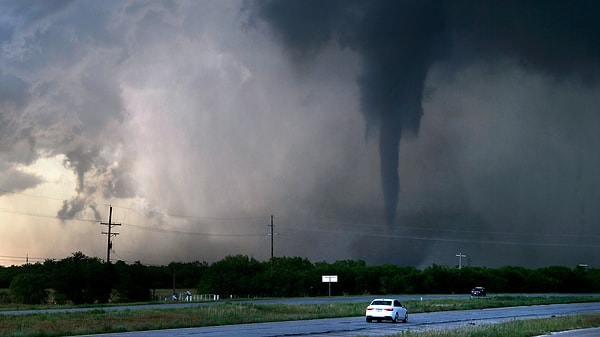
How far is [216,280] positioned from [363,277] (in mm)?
32848

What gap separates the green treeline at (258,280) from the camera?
369 feet

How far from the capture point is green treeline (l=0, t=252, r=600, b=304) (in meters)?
113

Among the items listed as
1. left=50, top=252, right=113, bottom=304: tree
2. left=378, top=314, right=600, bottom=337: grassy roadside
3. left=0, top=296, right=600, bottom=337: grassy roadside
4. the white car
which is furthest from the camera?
left=50, top=252, right=113, bottom=304: tree

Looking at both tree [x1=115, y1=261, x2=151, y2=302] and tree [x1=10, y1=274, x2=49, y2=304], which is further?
tree [x1=10, y1=274, x2=49, y2=304]

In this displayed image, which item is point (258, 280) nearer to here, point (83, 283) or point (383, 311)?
point (83, 283)

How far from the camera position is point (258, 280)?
136 meters

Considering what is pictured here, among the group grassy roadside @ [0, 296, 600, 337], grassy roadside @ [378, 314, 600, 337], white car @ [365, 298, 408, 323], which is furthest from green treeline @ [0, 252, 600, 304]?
grassy roadside @ [378, 314, 600, 337]

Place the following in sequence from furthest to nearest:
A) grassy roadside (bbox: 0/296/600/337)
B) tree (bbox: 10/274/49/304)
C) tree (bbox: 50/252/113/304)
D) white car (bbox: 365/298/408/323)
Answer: tree (bbox: 10/274/49/304), tree (bbox: 50/252/113/304), white car (bbox: 365/298/408/323), grassy roadside (bbox: 0/296/600/337)

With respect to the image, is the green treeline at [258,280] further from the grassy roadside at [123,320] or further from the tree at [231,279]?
the grassy roadside at [123,320]

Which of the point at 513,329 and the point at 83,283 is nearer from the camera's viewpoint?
the point at 513,329

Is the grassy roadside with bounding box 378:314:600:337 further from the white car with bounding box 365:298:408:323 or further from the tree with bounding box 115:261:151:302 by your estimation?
the tree with bounding box 115:261:151:302

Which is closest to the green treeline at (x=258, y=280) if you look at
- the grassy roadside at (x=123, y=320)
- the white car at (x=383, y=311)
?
the grassy roadside at (x=123, y=320)

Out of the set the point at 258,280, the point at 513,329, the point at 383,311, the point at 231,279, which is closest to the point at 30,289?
the point at 231,279

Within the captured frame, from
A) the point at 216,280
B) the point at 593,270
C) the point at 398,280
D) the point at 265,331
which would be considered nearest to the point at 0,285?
the point at 216,280
